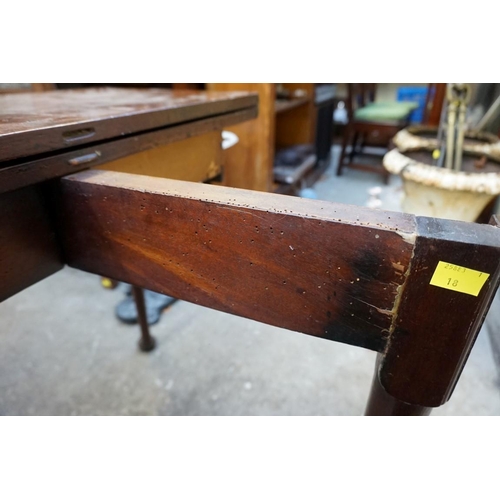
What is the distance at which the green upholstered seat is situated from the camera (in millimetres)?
2699

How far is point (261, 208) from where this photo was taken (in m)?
0.38

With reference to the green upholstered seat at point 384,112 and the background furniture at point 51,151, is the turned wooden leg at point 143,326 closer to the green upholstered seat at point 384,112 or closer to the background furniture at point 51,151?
the background furniture at point 51,151

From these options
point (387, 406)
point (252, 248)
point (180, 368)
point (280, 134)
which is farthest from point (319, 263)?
point (280, 134)

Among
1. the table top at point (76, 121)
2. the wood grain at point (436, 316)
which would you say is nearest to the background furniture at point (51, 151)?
the table top at point (76, 121)

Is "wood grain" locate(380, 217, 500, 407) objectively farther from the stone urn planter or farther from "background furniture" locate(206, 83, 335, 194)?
"background furniture" locate(206, 83, 335, 194)

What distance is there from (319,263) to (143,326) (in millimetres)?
985

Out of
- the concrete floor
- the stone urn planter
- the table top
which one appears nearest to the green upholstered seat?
the stone urn planter

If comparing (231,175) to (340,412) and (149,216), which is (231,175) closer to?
(340,412)

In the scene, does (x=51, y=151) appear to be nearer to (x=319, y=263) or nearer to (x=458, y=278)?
(x=319, y=263)

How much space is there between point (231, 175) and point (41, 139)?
5.19 feet

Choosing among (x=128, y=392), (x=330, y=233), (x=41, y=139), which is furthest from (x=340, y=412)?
(x=41, y=139)

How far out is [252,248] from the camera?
1.33ft

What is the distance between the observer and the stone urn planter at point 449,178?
1.27 metres

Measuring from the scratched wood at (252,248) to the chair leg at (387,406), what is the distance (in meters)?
0.11
